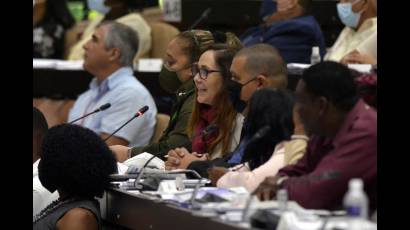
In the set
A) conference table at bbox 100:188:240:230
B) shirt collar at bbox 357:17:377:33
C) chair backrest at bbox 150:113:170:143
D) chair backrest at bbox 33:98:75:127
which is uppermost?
shirt collar at bbox 357:17:377:33

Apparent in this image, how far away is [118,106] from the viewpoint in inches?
345

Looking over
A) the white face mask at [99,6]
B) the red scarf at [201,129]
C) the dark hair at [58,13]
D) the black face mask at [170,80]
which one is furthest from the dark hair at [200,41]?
the dark hair at [58,13]

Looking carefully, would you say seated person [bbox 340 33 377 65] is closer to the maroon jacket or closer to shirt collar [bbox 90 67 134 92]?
shirt collar [bbox 90 67 134 92]

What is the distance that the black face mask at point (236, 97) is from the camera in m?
6.48

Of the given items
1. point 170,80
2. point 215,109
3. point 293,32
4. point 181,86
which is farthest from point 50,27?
point 215,109

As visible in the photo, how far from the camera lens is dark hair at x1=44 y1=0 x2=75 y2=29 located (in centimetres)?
1153

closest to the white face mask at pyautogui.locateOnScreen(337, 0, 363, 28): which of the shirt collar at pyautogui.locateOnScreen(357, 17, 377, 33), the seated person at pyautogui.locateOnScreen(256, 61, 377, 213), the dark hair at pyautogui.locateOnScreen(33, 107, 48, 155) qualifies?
the shirt collar at pyautogui.locateOnScreen(357, 17, 377, 33)

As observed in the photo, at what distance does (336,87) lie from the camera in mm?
4961

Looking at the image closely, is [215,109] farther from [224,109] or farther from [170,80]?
[170,80]

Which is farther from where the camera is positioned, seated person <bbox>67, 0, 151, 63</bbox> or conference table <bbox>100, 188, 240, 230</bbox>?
seated person <bbox>67, 0, 151, 63</bbox>

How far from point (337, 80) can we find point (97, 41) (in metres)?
4.40

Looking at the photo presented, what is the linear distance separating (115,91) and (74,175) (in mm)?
2900

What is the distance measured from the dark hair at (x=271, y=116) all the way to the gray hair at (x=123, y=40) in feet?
11.4
